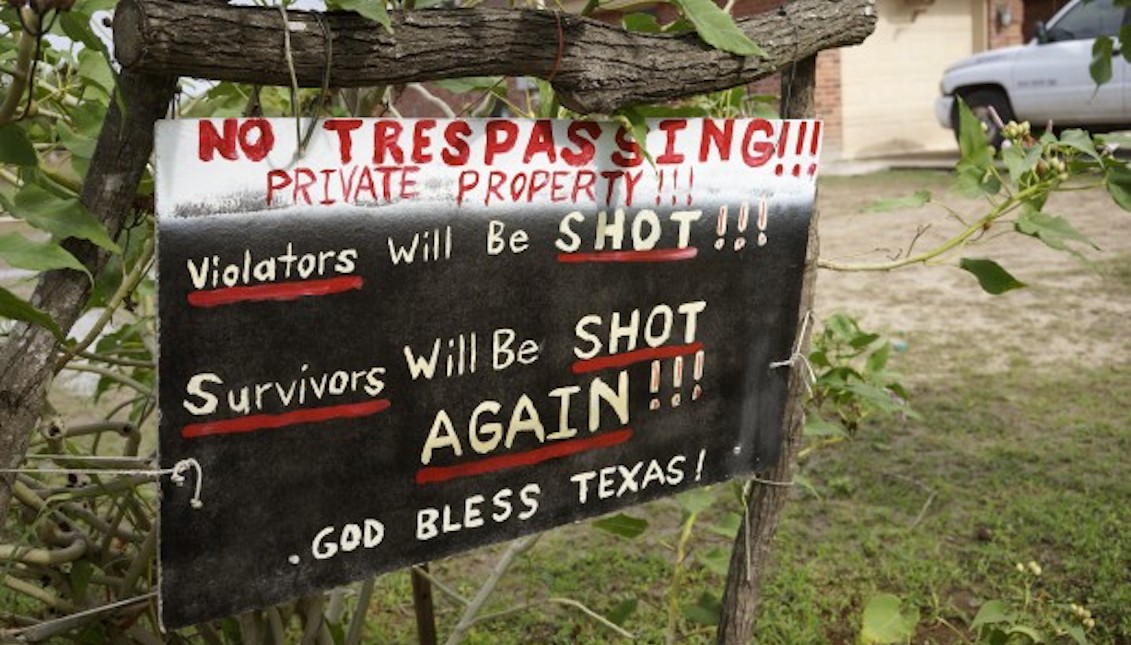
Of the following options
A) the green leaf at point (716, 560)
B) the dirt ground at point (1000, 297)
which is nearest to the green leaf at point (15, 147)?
the green leaf at point (716, 560)

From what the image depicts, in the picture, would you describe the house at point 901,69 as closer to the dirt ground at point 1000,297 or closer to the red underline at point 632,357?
the dirt ground at point 1000,297

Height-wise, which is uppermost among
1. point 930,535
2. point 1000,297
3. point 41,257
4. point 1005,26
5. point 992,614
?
point 41,257

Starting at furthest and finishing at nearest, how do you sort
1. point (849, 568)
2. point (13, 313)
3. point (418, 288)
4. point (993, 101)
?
point (993, 101) < point (849, 568) < point (418, 288) < point (13, 313)

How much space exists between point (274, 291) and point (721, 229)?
749 mm

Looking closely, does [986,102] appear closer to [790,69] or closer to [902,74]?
[902,74]

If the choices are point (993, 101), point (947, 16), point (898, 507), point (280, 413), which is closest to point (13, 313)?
point (280, 413)

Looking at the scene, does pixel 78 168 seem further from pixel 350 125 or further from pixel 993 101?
pixel 993 101

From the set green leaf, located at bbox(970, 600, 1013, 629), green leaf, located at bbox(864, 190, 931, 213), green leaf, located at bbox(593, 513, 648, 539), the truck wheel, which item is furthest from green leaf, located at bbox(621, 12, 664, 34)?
the truck wheel

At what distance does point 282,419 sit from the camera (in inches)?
63.7

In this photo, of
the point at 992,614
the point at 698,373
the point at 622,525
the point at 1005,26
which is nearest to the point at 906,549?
the point at 992,614

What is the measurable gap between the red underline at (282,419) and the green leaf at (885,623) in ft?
4.15

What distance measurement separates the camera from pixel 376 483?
1741mm

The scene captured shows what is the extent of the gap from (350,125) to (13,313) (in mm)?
439

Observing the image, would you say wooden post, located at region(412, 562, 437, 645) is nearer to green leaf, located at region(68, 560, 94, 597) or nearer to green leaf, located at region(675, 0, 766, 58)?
green leaf, located at region(68, 560, 94, 597)
